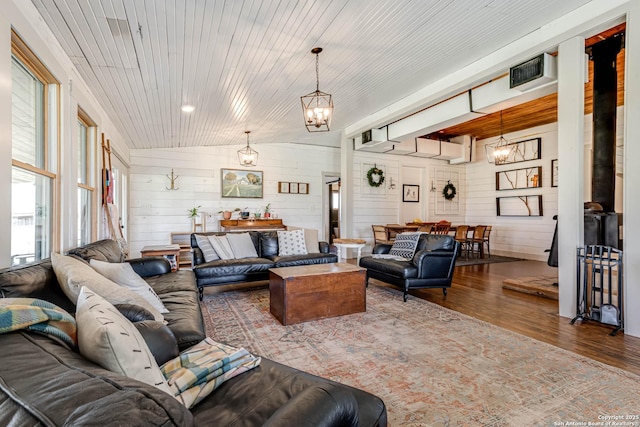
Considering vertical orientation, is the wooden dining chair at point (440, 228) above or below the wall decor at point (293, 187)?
below

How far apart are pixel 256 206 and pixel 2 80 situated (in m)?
6.01

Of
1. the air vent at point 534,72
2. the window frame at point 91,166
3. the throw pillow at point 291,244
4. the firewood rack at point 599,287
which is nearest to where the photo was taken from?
the firewood rack at point 599,287

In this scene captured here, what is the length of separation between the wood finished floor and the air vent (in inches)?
102

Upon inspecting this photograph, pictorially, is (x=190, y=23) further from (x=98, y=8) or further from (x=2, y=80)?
(x=2, y=80)

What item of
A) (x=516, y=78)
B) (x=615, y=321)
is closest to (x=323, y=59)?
(x=516, y=78)

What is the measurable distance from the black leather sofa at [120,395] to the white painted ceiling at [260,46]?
1.81 m

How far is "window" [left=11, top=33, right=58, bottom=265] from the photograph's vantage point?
2150mm

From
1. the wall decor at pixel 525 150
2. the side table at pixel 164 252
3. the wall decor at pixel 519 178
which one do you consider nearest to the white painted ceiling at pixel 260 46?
the side table at pixel 164 252

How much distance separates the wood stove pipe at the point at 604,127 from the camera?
156 inches

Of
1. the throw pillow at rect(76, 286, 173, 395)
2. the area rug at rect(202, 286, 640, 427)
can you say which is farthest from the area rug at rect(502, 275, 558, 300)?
the throw pillow at rect(76, 286, 173, 395)

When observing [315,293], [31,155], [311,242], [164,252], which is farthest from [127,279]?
[311,242]

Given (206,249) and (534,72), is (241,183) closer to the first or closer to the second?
(206,249)

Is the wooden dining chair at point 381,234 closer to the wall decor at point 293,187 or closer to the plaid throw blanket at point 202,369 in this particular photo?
the wall decor at point 293,187

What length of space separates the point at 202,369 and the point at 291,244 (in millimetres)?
3937
